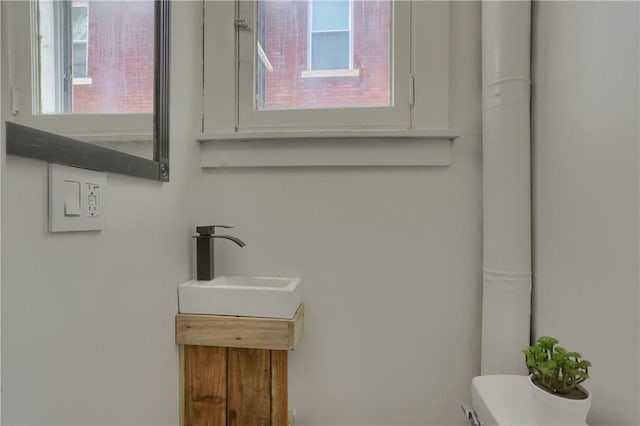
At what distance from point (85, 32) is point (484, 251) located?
3.55ft

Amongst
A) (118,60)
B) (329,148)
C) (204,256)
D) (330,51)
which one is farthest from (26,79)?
(330,51)

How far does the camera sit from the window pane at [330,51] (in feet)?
3.46

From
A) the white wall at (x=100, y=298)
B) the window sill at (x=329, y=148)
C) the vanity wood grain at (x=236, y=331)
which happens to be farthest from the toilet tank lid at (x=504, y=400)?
the white wall at (x=100, y=298)

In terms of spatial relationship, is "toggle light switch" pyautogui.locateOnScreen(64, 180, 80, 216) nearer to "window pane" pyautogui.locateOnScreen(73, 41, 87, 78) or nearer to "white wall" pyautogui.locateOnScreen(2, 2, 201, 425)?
"white wall" pyautogui.locateOnScreen(2, 2, 201, 425)

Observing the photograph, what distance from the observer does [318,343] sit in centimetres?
105

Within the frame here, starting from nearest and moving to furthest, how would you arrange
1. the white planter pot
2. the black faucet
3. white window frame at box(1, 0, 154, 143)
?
1. white window frame at box(1, 0, 154, 143)
2. the white planter pot
3. the black faucet

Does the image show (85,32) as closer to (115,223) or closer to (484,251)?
(115,223)

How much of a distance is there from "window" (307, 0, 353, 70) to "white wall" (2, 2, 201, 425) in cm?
40

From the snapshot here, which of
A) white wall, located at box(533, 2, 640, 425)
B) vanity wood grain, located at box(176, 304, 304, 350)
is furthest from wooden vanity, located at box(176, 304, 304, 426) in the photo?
white wall, located at box(533, 2, 640, 425)

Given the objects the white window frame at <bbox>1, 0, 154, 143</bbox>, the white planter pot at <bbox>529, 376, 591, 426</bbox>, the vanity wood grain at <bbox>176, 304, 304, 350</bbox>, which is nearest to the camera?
the white window frame at <bbox>1, 0, 154, 143</bbox>

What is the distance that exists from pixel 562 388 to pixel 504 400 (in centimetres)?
16

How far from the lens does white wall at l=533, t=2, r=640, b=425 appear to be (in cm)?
60

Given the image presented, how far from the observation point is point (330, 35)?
106cm

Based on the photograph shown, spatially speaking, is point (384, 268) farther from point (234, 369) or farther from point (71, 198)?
point (71, 198)
